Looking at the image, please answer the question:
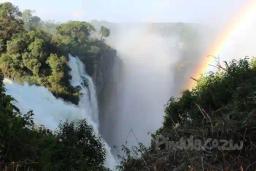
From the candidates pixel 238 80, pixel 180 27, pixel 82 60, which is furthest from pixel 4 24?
pixel 180 27

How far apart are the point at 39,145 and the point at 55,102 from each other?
34597 mm

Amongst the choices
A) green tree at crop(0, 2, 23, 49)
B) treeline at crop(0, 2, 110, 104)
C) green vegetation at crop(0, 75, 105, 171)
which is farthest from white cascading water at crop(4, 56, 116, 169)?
green vegetation at crop(0, 75, 105, 171)

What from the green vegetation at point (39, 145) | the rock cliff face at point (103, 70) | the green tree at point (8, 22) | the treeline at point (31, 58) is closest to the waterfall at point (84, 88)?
the treeline at point (31, 58)

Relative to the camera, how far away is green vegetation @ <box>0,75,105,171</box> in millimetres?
10969

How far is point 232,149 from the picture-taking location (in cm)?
712

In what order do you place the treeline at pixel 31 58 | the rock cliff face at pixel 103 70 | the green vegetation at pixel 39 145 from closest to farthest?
the green vegetation at pixel 39 145 → the treeline at pixel 31 58 → the rock cliff face at pixel 103 70

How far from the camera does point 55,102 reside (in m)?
49.4

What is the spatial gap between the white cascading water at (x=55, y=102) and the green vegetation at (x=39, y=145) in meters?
7.44

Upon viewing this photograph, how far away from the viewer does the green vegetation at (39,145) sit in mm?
10969

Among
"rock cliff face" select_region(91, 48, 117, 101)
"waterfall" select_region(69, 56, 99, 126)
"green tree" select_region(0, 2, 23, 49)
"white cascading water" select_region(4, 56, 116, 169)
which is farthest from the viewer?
"rock cliff face" select_region(91, 48, 117, 101)

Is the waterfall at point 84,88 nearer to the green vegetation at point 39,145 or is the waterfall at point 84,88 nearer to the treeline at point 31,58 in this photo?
the treeline at point 31,58

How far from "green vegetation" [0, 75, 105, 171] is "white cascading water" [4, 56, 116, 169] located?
7441 millimetres

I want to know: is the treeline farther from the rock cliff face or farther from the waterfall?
the rock cliff face

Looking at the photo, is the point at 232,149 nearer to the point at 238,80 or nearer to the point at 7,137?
the point at 7,137
